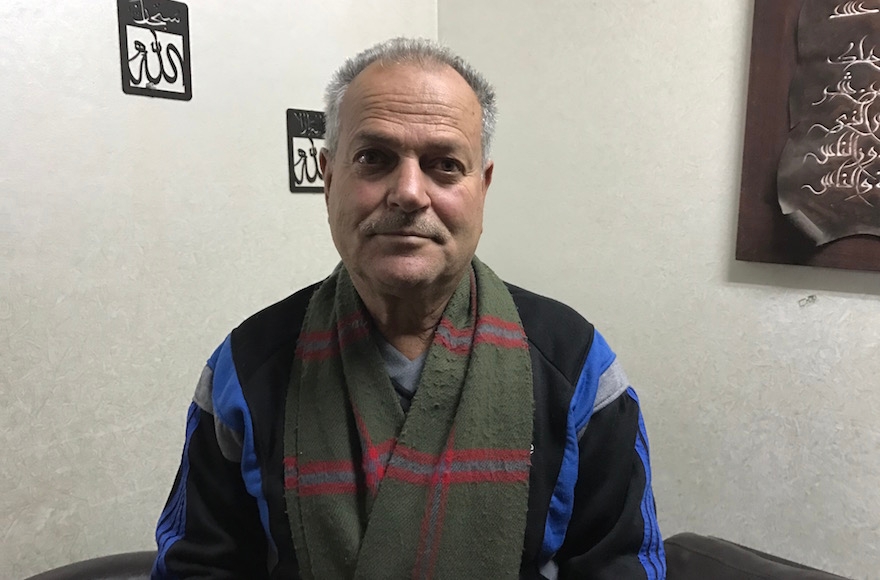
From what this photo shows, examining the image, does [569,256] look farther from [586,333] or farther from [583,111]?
[586,333]

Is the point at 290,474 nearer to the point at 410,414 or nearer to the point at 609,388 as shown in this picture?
the point at 410,414

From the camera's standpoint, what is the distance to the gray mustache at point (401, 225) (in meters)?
0.84

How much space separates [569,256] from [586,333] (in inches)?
28.2

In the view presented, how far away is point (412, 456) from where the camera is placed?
0.85 metres

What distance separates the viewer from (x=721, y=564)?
1113mm

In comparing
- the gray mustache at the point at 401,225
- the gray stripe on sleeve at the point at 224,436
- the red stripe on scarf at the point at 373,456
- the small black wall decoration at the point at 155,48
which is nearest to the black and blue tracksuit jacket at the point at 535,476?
the gray stripe on sleeve at the point at 224,436

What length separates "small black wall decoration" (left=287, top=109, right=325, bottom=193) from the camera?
1.55 metres

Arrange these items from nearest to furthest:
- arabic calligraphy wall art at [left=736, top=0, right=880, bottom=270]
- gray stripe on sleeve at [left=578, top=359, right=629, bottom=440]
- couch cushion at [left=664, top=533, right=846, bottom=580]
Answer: gray stripe on sleeve at [left=578, top=359, right=629, bottom=440]
couch cushion at [left=664, top=533, right=846, bottom=580]
arabic calligraphy wall art at [left=736, top=0, right=880, bottom=270]

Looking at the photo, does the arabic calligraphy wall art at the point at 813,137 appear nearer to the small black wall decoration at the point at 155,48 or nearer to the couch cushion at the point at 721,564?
→ the couch cushion at the point at 721,564

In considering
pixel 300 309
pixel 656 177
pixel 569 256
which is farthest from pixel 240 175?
pixel 656 177

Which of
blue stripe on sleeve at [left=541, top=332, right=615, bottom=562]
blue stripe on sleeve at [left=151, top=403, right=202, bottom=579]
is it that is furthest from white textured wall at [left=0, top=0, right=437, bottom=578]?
blue stripe on sleeve at [left=541, top=332, right=615, bottom=562]

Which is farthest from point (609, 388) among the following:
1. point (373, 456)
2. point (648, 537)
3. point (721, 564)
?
point (721, 564)

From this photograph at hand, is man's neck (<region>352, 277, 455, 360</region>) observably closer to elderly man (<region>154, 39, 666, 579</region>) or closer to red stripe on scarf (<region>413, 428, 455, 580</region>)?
elderly man (<region>154, 39, 666, 579</region>)

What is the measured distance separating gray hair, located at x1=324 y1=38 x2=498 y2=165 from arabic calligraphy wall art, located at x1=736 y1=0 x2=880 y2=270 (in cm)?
66
